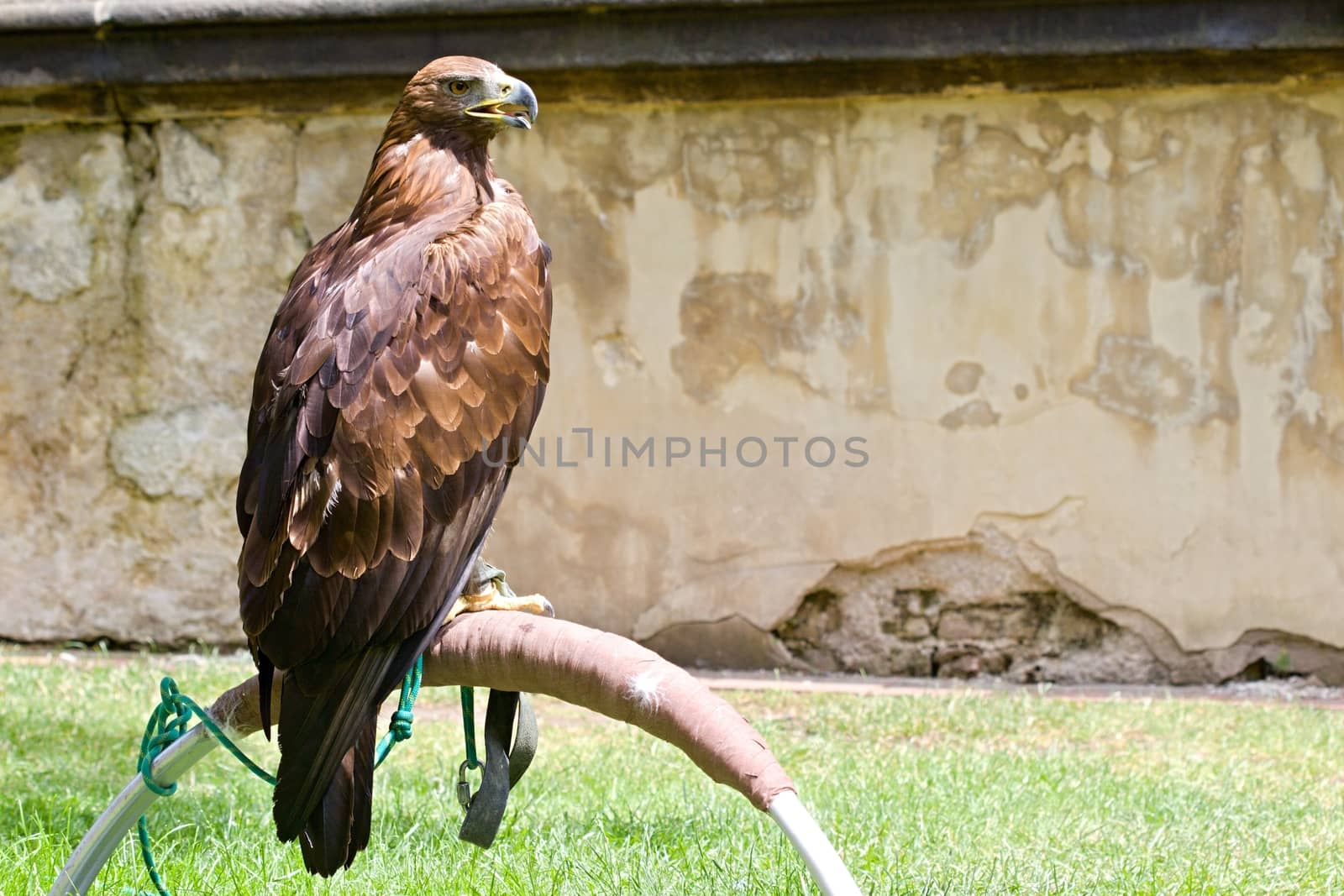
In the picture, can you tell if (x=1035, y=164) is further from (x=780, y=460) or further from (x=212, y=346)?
(x=212, y=346)

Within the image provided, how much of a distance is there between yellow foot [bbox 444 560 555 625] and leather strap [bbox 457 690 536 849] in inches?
6.4

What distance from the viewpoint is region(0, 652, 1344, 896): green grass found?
9.07 ft

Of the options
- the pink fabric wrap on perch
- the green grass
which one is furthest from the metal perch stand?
the green grass

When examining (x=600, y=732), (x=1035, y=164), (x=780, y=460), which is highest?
(x=1035, y=164)

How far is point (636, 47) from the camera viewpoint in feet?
16.3

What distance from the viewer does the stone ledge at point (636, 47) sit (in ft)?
15.7

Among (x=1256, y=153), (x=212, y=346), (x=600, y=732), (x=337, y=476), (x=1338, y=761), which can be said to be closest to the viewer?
(x=337, y=476)

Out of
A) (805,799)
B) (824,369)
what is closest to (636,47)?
(824,369)

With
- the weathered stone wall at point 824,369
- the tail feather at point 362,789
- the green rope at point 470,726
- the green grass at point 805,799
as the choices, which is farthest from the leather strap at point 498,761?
the weathered stone wall at point 824,369

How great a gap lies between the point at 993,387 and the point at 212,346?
3011mm

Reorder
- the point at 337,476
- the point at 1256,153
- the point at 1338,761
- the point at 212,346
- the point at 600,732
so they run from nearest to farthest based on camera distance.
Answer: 1. the point at 337,476
2. the point at 1338,761
3. the point at 600,732
4. the point at 1256,153
5. the point at 212,346

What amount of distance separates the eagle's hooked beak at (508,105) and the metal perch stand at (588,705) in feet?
3.26

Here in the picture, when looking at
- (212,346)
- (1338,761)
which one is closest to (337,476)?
(1338,761)

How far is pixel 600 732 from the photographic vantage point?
447 centimetres
